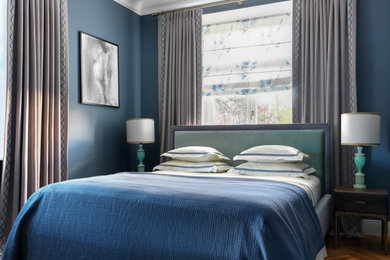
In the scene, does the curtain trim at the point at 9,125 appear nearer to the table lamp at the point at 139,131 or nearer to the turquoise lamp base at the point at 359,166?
the table lamp at the point at 139,131

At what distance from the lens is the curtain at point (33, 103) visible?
286cm

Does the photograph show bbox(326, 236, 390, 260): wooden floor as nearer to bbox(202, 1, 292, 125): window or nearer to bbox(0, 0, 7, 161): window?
bbox(202, 1, 292, 125): window

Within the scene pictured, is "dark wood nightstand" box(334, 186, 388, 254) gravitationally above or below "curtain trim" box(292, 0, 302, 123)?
below

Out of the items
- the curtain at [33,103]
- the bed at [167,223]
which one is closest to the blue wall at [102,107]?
the curtain at [33,103]

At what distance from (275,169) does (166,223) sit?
1566 mm

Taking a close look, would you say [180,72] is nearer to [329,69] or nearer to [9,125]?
[329,69]

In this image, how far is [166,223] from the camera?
5.89 feet

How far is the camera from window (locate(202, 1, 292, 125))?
4090 mm

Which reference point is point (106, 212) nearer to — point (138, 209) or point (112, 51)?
point (138, 209)

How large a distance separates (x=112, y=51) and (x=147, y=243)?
2932 mm

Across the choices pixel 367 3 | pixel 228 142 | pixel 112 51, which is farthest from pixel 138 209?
pixel 367 3

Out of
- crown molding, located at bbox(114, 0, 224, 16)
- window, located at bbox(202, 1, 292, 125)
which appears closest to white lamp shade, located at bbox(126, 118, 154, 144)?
window, located at bbox(202, 1, 292, 125)

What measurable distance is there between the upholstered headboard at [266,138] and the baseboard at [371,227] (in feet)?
1.72

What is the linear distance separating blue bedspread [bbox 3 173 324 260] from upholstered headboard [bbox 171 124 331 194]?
1.17m
